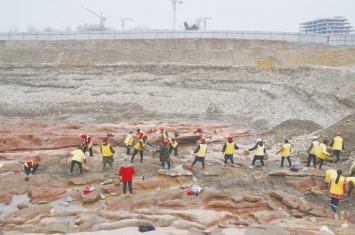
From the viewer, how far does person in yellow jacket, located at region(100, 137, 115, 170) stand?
14.0 m

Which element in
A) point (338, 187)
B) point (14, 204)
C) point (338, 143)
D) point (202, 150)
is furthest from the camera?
point (338, 143)

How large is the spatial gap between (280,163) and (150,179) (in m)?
6.94

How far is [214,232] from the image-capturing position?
354 inches

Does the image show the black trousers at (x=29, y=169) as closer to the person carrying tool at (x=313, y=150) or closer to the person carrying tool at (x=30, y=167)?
the person carrying tool at (x=30, y=167)

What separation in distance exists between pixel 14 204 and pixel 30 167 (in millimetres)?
2453

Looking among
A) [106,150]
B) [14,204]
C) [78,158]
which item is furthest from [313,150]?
[14,204]

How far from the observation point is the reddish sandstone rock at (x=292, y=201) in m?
11.0

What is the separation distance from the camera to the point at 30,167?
1377 cm

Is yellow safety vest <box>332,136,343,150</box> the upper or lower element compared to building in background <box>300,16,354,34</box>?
lower

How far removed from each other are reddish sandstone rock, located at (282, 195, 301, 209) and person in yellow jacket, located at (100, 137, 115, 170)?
779 centimetres

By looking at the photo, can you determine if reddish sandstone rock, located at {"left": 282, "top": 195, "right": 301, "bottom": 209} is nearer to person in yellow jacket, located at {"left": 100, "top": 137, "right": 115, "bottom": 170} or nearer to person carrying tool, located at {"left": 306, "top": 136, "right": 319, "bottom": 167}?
person carrying tool, located at {"left": 306, "top": 136, "right": 319, "bottom": 167}

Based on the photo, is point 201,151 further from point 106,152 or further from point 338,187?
point 338,187

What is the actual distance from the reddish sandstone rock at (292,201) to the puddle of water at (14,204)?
31.7ft

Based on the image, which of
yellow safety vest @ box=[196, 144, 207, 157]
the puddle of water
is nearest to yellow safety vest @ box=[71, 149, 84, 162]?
the puddle of water
